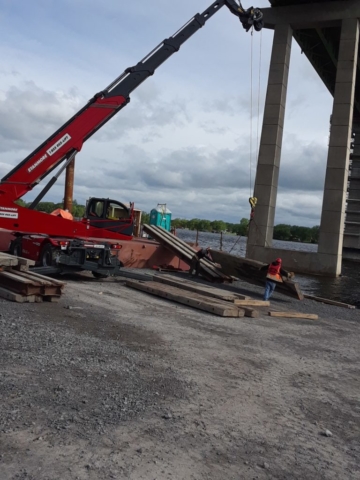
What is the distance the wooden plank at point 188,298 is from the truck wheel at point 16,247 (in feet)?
13.9

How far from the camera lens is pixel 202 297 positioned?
45.8ft

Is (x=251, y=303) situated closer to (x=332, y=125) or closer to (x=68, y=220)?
(x=68, y=220)

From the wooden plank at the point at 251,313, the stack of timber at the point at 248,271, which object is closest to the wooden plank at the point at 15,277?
the wooden plank at the point at 251,313

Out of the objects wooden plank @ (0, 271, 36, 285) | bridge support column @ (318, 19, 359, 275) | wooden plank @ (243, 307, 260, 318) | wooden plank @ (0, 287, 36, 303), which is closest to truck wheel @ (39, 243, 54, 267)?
wooden plank @ (0, 271, 36, 285)

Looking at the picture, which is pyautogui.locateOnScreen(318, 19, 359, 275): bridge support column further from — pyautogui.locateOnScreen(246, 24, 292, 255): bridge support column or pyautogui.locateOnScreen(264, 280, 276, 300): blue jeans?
pyautogui.locateOnScreen(264, 280, 276, 300): blue jeans

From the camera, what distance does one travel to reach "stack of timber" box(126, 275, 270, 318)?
12.5m

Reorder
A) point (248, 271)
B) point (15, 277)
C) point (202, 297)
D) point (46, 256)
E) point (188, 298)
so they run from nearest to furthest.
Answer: point (15, 277)
point (188, 298)
point (202, 297)
point (46, 256)
point (248, 271)

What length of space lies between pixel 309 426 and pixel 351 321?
372 inches

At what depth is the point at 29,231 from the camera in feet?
54.0

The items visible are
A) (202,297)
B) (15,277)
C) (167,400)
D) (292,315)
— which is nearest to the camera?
(167,400)

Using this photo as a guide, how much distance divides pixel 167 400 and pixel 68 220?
11.5 m

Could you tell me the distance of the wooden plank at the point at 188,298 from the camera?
12367 millimetres

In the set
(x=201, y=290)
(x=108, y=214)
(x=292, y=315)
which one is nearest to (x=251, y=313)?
(x=292, y=315)

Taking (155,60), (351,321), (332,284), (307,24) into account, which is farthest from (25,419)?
(307,24)
